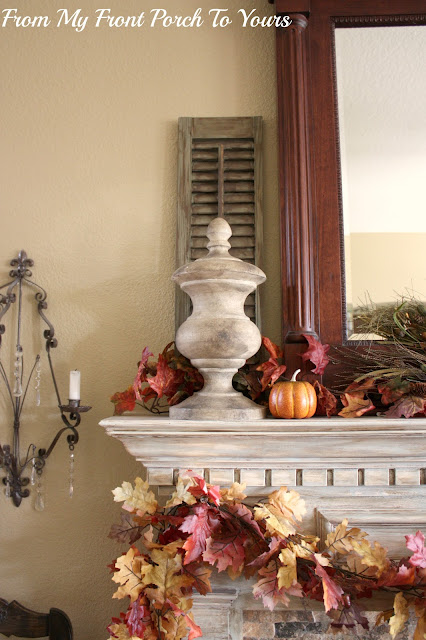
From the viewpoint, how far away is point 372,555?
1185 mm

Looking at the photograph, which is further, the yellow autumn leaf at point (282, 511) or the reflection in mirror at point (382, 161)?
the reflection in mirror at point (382, 161)

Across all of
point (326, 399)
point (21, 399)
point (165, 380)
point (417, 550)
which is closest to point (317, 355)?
point (326, 399)

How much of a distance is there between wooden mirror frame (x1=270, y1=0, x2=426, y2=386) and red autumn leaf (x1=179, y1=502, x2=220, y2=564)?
0.51m

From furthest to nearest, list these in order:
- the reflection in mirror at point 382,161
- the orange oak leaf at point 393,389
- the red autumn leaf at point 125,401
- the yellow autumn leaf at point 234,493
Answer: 1. the reflection in mirror at point 382,161
2. the red autumn leaf at point 125,401
3. the orange oak leaf at point 393,389
4. the yellow autumn leaf at point 234,493

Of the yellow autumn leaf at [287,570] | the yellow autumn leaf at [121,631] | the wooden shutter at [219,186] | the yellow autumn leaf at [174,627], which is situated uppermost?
the wooden shutter at [219,186]

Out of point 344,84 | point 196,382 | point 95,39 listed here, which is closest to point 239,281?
point 196,382

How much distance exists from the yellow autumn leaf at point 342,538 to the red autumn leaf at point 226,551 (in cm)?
20

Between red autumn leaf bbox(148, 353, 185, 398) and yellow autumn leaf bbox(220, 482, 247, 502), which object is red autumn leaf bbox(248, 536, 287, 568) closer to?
yellow autumn leaf bbox(220, 482, 247, 502)

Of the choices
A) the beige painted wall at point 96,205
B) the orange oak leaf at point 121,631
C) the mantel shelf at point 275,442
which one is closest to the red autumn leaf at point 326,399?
the mantel shelf at point 275,442

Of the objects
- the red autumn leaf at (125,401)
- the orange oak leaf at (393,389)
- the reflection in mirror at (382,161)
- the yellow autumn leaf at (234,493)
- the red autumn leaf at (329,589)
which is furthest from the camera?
the reflection in mirror at (382,161)

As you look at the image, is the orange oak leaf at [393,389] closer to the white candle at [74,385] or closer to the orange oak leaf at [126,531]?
the orange oak leaf at [126,531]

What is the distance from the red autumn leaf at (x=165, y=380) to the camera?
56.5 inches

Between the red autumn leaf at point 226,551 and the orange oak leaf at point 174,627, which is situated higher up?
the red autumn leaf at point 226,551

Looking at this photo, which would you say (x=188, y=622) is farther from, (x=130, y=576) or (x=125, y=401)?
(x=125, y=401)
